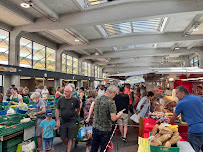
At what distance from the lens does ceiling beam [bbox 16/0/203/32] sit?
7521 mm

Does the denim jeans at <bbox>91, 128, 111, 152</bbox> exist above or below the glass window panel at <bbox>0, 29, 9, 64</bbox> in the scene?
below

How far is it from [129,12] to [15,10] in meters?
6.49

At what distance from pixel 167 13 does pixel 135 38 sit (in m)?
5.87

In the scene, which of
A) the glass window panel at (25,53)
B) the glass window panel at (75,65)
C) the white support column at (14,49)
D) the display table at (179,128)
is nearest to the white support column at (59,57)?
the glass window panel at (25,53)

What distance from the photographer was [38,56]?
15.0 meters

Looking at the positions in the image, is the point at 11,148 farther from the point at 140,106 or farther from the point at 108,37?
the point at 108,37

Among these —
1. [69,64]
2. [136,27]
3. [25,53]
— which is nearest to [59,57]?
[69,64]

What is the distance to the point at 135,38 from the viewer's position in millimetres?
13516

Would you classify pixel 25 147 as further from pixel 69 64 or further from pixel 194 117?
pixel 69 64

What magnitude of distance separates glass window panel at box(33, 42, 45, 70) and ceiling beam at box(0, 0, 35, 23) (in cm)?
494

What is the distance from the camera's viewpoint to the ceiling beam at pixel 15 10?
7.90 meters

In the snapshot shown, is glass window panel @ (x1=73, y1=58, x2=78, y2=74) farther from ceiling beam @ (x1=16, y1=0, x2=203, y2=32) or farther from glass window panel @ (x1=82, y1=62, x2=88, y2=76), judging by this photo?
ceiling beam @ (x1=16, y1=0, x2=203, y2=32)

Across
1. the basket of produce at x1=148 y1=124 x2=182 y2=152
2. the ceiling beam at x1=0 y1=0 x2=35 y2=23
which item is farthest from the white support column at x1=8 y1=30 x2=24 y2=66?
the basket of produce at x1=148 y1=124 x2=182 y2=152

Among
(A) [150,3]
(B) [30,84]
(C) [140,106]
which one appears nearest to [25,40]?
(B) [30,84]
